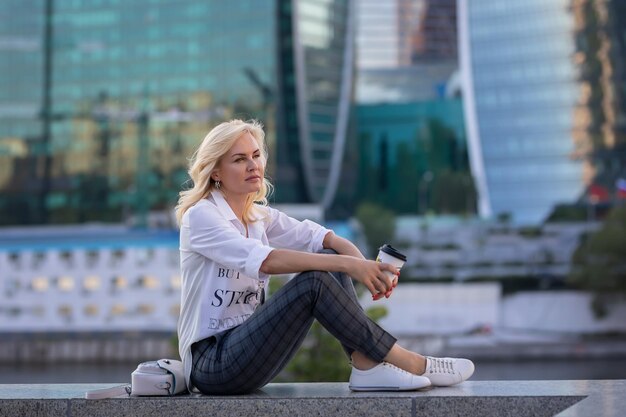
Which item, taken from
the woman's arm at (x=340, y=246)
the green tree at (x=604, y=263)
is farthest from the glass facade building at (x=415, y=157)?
the woman's arm at (x=340, y=246)

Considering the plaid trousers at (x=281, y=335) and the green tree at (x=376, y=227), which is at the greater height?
the plaid trousers at (x=281, y=335)

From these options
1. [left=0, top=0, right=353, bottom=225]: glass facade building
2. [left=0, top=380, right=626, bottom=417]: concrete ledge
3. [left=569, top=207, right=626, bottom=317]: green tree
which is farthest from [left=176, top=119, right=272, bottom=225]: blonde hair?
[left=0, top=0, right=353, bottom=225]: glass facade building

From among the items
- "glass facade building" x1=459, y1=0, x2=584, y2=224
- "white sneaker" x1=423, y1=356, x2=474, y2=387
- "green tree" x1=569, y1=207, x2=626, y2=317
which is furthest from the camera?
"glass facade building" x1=459, y1=0, x2=584, y2=224

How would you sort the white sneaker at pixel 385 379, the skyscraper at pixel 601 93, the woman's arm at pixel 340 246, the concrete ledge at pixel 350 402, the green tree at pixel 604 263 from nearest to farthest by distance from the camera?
the concrete ledge at pixel 350 402 → the white sneaker at pixel 385 379 → the woman's arm at pixel 340 246 → the green tree at pixel 604 263 → the skyscraper at pixel 601 93

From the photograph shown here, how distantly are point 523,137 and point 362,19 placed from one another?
18.0 m

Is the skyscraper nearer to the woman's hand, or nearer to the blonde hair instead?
the blonde hair

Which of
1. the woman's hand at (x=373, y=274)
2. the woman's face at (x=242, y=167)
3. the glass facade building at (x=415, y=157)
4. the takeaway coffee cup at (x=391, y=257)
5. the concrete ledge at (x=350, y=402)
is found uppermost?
the woman's face at (x=242, y=167)

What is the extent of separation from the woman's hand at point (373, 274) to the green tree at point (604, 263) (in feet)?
173

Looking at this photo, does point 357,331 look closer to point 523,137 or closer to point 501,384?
point 501,384

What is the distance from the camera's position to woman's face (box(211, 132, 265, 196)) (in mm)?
4883

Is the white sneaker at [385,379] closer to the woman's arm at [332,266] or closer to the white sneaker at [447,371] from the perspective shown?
the white sneaker at [447,371]

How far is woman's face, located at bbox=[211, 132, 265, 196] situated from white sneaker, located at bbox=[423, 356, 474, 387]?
1.01m

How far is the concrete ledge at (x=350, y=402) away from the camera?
4371 millimetres

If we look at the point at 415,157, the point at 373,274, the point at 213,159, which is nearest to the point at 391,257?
the point at 373,274
